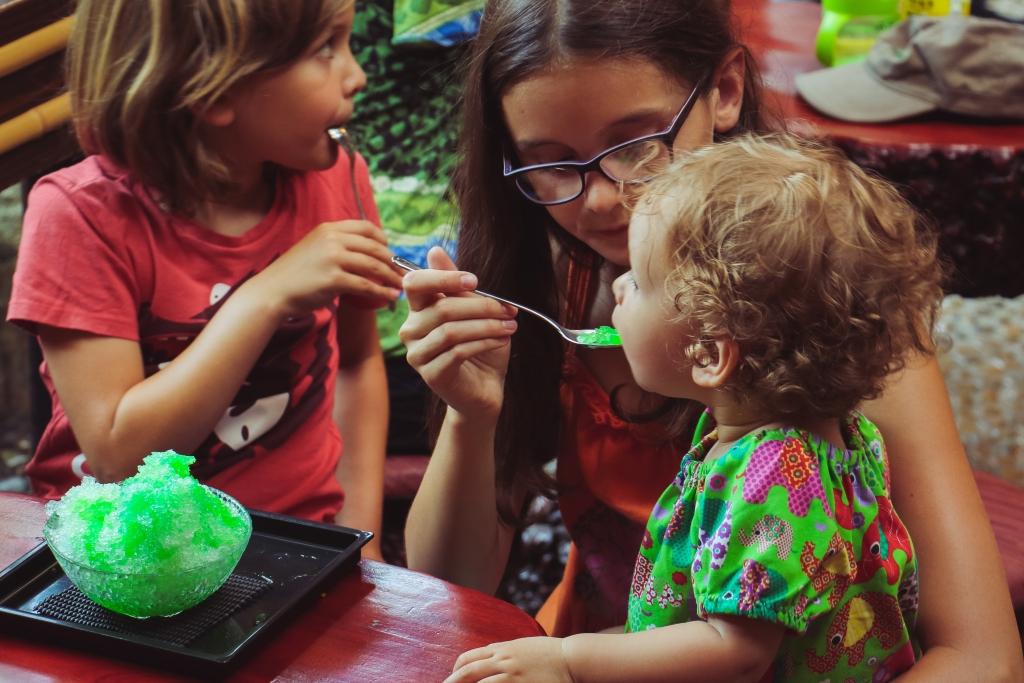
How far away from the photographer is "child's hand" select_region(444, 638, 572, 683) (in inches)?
36.4

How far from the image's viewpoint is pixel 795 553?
901 mm

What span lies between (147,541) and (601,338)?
0.55 metres

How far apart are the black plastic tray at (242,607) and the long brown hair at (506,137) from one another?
0.40 meters

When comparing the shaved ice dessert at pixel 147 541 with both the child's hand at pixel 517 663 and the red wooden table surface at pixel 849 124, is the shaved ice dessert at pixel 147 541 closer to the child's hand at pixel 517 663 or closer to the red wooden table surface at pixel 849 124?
the child's hand at pixel 517 663

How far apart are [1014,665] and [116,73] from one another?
129 centimetres

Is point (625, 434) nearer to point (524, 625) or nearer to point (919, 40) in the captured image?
point (524, 625)

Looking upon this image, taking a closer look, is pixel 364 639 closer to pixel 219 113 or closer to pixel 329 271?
pixel 329 271

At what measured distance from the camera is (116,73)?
5.01ft

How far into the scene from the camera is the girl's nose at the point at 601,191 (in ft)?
4.02

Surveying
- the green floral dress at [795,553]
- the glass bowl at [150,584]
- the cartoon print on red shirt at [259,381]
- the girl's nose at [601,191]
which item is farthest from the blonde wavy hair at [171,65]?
the green floral dress at [795,553]

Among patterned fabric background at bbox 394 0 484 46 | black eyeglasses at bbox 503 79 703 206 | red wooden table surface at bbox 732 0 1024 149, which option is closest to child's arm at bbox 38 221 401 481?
black eyeglasses at bbox 503 79 703 206

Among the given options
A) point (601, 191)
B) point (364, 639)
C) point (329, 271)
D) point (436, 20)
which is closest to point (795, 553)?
point (364, 639)

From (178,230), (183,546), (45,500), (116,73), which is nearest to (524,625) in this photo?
(183,546)

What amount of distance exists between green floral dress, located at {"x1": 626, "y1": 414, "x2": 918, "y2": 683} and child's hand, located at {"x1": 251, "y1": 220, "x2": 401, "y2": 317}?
1.77ft
